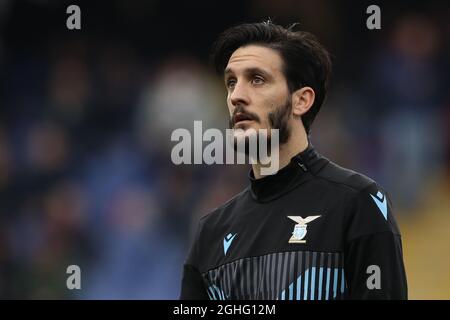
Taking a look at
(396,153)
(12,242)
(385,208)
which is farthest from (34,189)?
(385,208)

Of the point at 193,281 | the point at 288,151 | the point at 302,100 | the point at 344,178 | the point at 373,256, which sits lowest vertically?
the point at 193,281

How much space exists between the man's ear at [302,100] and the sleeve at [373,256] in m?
0.64

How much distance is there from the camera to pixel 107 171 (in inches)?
374

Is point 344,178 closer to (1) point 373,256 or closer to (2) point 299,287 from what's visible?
(1) point 373,256

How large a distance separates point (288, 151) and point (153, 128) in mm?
5797

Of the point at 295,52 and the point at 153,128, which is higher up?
the point at 295,52

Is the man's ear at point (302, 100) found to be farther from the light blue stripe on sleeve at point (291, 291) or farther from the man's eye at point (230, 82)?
the light blue stripe on sleeve at point (291, 291)

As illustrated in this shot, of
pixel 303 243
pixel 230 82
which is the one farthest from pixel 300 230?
pixel 230 82

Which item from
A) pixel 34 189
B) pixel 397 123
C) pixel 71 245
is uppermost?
pixel 397 123

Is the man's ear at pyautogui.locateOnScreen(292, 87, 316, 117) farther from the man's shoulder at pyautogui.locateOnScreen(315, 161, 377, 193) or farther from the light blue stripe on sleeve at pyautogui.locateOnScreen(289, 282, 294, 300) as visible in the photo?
the light blue stripe on sleeve at pyautogui.locateOnScreen(289, 282, 294, 300)

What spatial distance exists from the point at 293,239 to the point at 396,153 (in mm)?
5202

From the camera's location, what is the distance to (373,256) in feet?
11.1

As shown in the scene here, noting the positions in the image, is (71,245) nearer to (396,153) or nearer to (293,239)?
(396,153)

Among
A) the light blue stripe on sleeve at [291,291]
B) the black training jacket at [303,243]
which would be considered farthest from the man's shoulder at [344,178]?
the light blue stripe on sleeve at [291,291]
